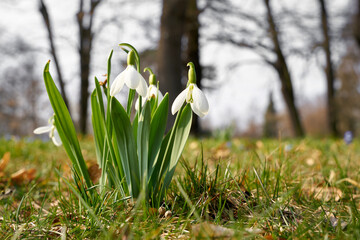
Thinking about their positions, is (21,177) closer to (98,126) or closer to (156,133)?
(98,126)

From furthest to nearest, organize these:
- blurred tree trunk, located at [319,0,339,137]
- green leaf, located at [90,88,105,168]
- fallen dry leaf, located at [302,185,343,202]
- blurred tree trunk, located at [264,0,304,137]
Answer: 1. blurred tree trunk, located at [319,0,339,137]
2. blurred tree trunk, located at [264,0,304,137]
3. fallen dry leaf, located at [302,185,343,202]
4. green leaf, located at [90,88,105,168]

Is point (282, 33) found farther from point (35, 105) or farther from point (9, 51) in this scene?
point (35, 105)

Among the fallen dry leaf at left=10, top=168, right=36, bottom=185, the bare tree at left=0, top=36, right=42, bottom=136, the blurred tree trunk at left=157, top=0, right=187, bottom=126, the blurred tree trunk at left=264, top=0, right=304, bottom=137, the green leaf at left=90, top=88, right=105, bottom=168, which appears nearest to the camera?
the green leaf at left=90, top=88, right=105, bottom=168

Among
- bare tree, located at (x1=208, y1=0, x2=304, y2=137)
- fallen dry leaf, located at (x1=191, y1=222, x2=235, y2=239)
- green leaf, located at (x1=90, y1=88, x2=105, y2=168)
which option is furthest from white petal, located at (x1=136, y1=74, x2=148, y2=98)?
bare tree, located at (x1=208, y1=0, x2=304, y2=137)

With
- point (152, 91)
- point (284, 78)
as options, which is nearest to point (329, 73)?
point (284, 78)

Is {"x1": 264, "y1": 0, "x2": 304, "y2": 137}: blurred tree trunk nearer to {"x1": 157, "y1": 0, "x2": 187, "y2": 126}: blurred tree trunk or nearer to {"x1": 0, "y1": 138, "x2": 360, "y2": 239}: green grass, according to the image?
{"x1": 157, "y1": 0, "x2": 187, "y2": 126}: blurred tree trunk

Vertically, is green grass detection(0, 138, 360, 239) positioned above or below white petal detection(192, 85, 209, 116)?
below
